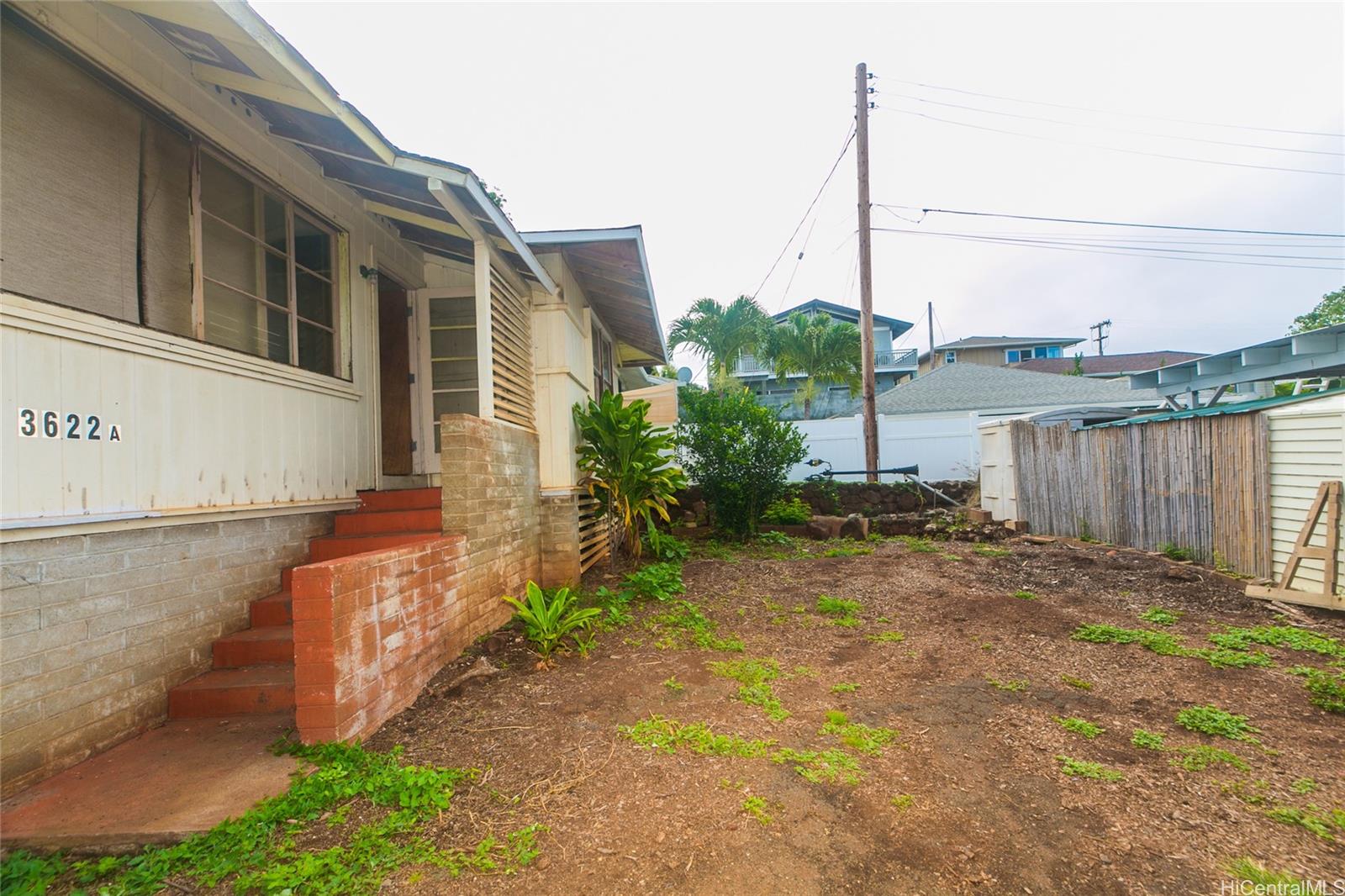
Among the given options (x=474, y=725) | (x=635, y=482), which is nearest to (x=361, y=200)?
(x=635, y=482)

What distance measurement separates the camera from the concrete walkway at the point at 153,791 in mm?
2014

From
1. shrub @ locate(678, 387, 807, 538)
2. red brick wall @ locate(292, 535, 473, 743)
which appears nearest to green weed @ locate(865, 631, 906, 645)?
red brick wall @ locate(292, 535, 473, 743)

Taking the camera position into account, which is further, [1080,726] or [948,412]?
[948,412]

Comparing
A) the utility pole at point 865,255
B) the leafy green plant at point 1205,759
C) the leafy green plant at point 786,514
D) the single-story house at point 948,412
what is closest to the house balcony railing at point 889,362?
the single-story house at point 948,412

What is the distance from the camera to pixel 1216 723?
284 cm

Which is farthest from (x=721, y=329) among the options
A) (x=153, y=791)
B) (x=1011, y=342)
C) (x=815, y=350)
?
(x=1011, y=342)

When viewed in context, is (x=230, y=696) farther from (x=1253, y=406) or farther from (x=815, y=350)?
(x=815, y=350)

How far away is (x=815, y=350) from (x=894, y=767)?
656 inches

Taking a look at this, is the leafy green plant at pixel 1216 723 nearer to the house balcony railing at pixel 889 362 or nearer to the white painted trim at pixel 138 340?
the white painted trim at pixel 138 340

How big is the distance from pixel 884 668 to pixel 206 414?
4.32 meters

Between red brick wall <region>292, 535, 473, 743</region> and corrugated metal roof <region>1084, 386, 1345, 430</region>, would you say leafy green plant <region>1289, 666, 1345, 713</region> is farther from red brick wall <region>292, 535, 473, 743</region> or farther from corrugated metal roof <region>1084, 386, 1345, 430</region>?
red brick wall <region>292, 535, 473, 743</region>

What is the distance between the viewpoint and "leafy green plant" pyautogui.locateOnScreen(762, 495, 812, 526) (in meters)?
9.46

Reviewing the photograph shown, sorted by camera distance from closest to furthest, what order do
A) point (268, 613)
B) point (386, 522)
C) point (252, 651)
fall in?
point (252, 651)
point (268, 613)
point (386, 522)

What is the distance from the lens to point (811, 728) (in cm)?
293
